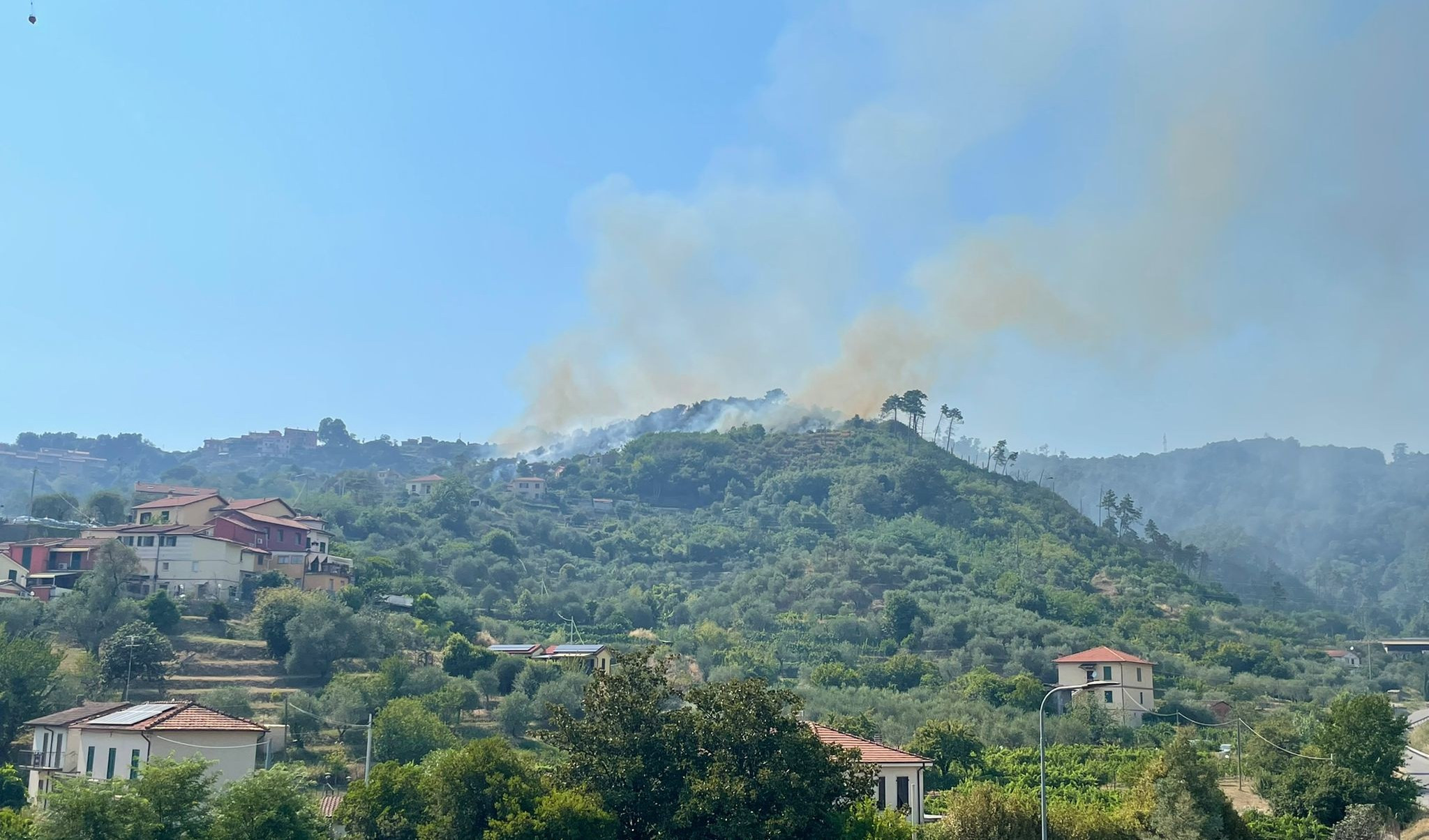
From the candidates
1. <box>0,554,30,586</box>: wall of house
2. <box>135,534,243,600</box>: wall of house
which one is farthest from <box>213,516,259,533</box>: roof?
<box>0,554,30,586</box>: wall of house

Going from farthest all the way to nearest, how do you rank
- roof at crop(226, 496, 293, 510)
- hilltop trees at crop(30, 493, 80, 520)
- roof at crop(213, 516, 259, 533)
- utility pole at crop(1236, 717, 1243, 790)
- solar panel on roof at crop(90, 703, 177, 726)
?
hilltop trees at crop(30, 493, 80, 520) → roof at crop(226, 496, 293, 510) → roof at crop(213, 516, 259, 533) → utility pole at crop(1236, 717, 1243, 790) → solar panel on roof at crop(90, 703, 177, 726)

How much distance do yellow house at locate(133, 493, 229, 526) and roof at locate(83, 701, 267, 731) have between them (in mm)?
43608

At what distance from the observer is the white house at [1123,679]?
287ft

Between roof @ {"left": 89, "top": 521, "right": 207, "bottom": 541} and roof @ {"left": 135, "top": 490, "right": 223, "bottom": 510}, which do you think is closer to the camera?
roof @ {"left": 89, "top": 521, "right": 207, "bottom": 541}

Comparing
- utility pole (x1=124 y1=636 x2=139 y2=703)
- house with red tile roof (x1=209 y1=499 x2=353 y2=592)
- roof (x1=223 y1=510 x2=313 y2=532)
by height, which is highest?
roof (x1=223 y1=510 x2=313 y2=532)

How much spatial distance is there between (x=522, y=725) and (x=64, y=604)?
92.9ft

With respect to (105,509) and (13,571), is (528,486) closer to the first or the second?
(105,509)

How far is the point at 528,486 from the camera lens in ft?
606

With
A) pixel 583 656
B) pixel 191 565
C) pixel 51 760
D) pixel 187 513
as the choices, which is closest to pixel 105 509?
pixel 187 513

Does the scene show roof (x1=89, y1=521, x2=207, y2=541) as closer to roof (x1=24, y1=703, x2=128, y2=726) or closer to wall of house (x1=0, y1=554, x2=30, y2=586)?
wall of house (x1=0, y1=554, x2=30, y2=586)

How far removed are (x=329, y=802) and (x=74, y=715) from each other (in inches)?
459

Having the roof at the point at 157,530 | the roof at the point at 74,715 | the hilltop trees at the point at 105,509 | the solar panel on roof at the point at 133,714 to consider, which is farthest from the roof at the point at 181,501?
the solar panel on roof at the point at 133,714

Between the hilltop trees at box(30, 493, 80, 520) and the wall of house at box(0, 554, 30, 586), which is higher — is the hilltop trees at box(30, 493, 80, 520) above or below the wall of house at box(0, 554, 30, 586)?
above

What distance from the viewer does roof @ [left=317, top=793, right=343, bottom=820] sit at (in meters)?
53.5
